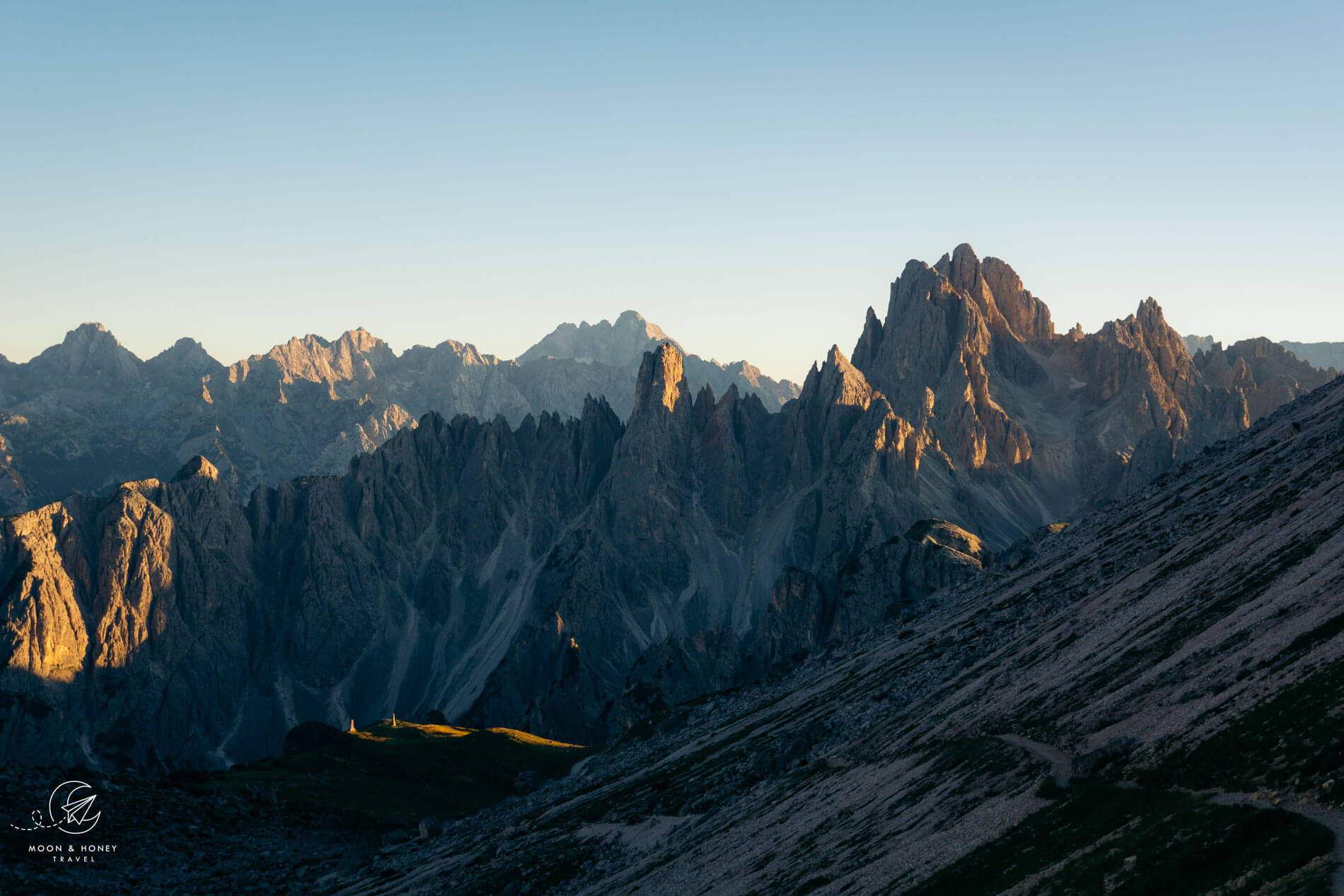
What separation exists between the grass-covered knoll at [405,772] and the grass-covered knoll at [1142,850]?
336 ft

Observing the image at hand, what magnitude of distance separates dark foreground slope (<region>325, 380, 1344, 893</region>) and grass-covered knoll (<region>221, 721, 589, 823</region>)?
20146 millimetres

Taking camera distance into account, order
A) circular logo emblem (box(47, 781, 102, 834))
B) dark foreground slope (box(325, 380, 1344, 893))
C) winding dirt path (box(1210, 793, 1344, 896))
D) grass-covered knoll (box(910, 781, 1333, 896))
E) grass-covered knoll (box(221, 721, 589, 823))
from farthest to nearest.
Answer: grass-covered knoll (box(221, 721, 589, 823))
circular logo emblem (box(47, 781, 102, 834))
dark foreground slope (box(325, 380, 1344, 893))
grass-covered knoll (box(910, 781, 1333, 896))
winding dirt path (box(1210, 793, 1344, 896))

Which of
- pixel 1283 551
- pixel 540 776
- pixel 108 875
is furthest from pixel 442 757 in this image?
pixel 1283 551

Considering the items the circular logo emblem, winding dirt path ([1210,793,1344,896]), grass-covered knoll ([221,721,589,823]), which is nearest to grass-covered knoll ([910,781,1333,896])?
winding dirt path ([1210,793,1344,896])

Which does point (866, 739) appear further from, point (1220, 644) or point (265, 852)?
point (265, 852)

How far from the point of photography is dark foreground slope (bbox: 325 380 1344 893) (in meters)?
37.6

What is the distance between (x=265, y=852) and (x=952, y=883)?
3160 inches

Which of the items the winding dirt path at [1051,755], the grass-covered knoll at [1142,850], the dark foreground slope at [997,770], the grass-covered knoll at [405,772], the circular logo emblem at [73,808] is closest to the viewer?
the grass-covered knoll at [1142,850]

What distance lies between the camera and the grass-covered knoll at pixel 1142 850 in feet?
103

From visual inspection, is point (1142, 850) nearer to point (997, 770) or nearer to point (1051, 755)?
point (1051, 755)

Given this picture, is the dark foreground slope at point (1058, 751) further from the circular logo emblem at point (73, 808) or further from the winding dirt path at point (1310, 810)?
the circular logo emblem at point (73, 808)

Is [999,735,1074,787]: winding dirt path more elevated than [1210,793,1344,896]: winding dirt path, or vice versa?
[1210,793,1344,896]: winding dirt path

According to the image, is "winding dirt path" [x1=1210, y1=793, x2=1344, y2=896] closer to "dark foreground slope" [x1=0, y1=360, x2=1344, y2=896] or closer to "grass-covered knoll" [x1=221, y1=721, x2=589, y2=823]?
"dark foreground slope" [x1=0, y1=360, x2=1344, y2=896]

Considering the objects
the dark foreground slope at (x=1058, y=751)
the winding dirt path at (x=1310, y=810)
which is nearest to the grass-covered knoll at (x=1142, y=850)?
the dark foreground slope at (x=1058, y=751)
